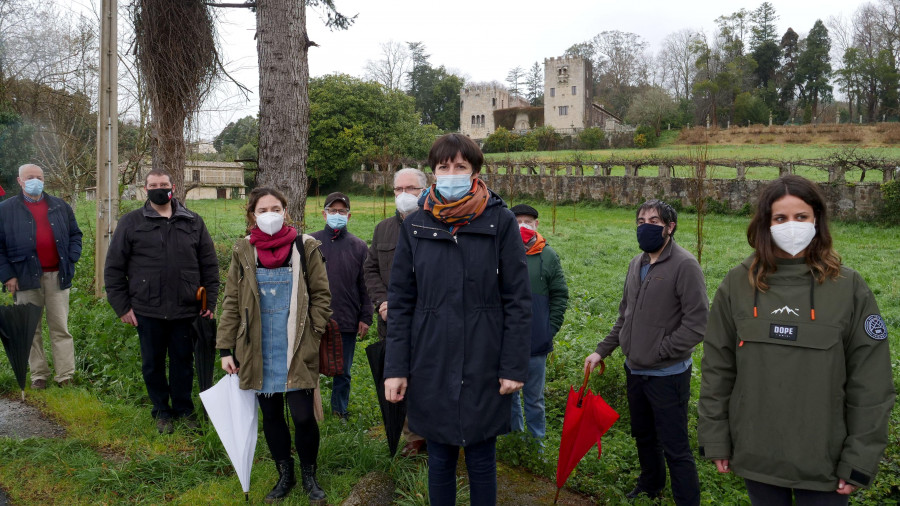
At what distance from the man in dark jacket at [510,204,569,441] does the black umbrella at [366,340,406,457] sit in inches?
35.3

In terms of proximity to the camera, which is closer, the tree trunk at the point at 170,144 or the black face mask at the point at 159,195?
the black face mask at the point at 159,195

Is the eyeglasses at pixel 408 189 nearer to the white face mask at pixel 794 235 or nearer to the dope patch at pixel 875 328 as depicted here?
the white face mask at pixel 794 235

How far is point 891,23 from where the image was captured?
167 ft

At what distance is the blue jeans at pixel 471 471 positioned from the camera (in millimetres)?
2961

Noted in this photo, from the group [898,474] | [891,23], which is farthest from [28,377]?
[891,23]

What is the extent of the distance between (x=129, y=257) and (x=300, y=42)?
326 cm

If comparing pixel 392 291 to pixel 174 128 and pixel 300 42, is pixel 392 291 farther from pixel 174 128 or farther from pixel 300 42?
pixel 174 128

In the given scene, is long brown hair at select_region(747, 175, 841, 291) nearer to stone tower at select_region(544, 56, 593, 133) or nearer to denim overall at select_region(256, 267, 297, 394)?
denim overall at select_region(256, 267, 297, 394)

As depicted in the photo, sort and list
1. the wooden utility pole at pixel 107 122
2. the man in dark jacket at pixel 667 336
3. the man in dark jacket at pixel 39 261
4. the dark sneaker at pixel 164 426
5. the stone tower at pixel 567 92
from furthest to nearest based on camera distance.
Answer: the stone tower at pixel 567 92 < the wooden utility pole at pixel 107 122 < the man in dark jacket at pixel 39 261 < the dark sneaker at pixel 164 426 < the man in dark jacket at pixel 667 336

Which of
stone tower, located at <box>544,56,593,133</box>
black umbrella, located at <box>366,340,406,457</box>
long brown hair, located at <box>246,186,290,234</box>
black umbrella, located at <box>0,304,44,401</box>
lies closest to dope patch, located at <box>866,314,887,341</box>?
black umbrella, located at <box>366,340,406,457</box>

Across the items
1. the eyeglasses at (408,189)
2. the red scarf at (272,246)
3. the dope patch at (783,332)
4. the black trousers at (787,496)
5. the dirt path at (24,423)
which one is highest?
the eyeglasses at (408,189)

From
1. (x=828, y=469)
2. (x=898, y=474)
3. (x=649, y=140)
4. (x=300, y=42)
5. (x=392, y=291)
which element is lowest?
(x=898, y=474)

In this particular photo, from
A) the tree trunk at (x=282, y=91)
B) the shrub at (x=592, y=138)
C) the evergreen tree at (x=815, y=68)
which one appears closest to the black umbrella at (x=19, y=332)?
the tree trunk at (x=282, y=91)

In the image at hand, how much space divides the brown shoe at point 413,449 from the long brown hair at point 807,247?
2.56 m
